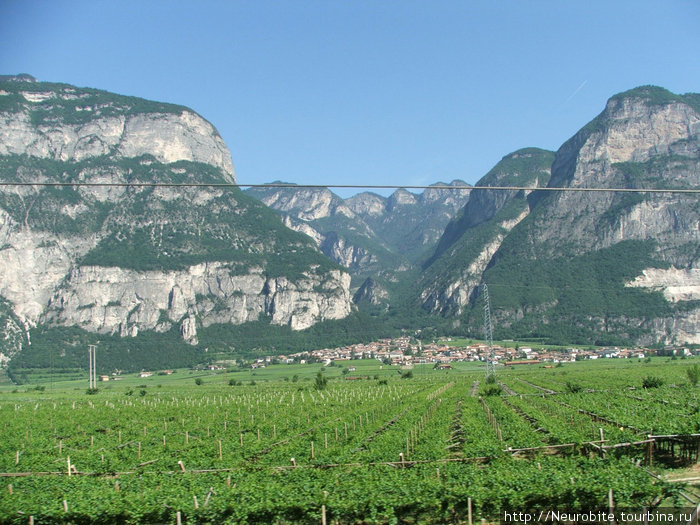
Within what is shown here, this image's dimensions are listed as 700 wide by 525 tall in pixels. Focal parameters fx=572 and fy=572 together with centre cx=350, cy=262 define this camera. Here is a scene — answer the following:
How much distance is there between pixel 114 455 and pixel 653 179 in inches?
8359

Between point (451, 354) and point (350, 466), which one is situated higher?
point (350, 466)

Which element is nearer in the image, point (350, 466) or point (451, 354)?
point (350, 466)

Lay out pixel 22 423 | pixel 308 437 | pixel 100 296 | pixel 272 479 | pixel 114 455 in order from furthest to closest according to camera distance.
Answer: pixel 100 296
pixel 22 423
pixel 308 437
pixel 114 455
pixel 272 479

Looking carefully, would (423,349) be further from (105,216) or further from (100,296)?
(105,216)

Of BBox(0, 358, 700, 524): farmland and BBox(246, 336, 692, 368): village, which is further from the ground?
BBox(0, 358, 700, 524): farmland

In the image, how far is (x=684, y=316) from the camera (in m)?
Result: 167

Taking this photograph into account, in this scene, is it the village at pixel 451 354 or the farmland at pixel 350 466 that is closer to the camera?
the farmland at pixel 350 466

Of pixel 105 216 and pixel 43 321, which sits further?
pixel 105 216

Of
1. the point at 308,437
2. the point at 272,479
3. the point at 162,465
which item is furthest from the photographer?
the point at 308,437

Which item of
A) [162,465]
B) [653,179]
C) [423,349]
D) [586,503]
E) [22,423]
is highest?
[653,179]

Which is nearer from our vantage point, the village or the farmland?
the farmland

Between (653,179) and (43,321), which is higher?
(653,179)

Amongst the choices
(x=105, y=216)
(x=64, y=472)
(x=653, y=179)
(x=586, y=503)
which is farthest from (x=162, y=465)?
(x=653, y=179)

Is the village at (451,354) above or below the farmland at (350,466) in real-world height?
below
